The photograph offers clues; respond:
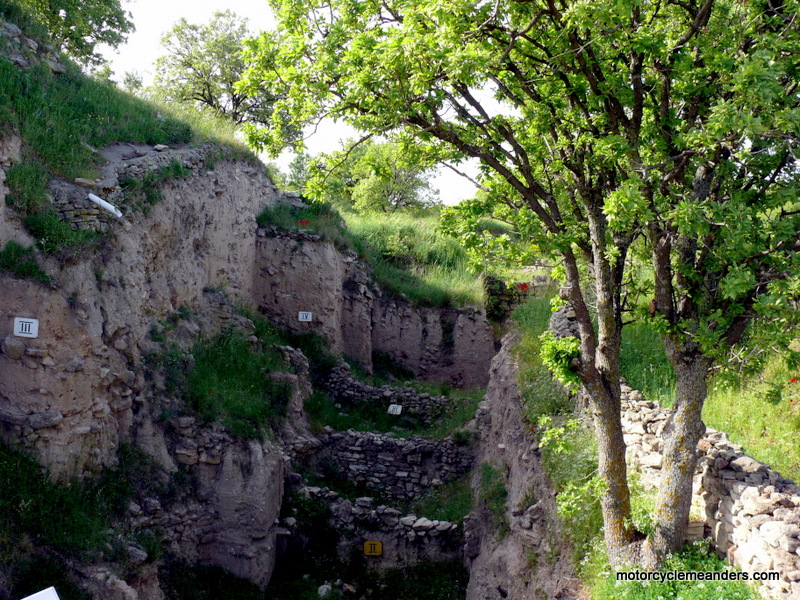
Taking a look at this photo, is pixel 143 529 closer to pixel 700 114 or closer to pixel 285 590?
pixel 285 590

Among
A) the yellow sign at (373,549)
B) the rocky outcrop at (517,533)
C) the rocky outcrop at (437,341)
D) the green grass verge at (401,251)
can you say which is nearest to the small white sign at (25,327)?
the yellow sign at (373,549)

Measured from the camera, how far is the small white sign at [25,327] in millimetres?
9352

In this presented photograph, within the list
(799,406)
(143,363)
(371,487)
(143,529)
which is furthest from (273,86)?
(371,487)

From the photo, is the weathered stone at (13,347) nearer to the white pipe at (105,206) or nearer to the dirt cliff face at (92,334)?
the dirt cliff face at (92,334)

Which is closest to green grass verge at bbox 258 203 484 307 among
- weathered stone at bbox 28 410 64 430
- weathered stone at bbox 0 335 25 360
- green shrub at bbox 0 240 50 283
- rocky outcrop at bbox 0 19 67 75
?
rocky outcrop at bbox 0 19 67 75

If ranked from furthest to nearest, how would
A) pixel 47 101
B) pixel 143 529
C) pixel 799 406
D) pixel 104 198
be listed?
pixel 47 101, pixel 104 198, pixel 143 529, pixel 799 406

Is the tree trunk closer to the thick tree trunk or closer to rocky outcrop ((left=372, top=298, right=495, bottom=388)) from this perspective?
the thick tree trunk

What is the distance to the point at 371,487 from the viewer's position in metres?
14.1

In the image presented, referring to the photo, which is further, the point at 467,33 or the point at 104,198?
the point at 104,198

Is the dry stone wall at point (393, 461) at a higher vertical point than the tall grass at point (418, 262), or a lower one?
lower

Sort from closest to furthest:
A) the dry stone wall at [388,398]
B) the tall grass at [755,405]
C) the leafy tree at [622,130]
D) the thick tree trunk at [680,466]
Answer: the leafy tree at [622,130]
the thick tree trunk at [680,466]
the tall grass at [755,405]
the dry stone wall at [388,398]

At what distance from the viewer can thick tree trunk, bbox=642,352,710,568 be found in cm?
708

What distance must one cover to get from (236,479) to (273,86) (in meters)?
6.61

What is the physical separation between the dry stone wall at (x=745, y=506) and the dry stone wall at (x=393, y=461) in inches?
244
